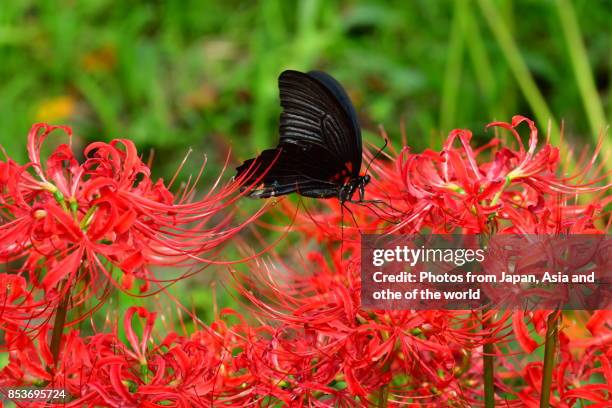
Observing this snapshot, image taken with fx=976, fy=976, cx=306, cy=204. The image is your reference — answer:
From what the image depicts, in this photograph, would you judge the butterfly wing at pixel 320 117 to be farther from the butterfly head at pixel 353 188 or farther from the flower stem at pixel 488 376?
the flower stem at pixel 488 376

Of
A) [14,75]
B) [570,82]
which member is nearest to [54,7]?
[14,75]

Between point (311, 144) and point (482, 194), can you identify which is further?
point (311, 144)

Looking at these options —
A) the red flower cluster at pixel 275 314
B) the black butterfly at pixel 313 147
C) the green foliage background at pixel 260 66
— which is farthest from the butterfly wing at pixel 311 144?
the green foliage background at pixel 260 66

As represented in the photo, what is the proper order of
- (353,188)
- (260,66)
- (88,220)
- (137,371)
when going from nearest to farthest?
1. (88,220)
2. (137,371)
3. (353,188)
4. (260,66)

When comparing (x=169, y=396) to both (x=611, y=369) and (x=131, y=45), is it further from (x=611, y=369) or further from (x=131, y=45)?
(x=131, y=45)

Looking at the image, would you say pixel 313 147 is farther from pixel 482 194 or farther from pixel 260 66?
pixel 260 66

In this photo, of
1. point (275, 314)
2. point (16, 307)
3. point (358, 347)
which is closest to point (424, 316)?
point (358, 347)

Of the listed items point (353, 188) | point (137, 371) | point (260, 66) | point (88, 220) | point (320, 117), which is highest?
point (260, 66)
